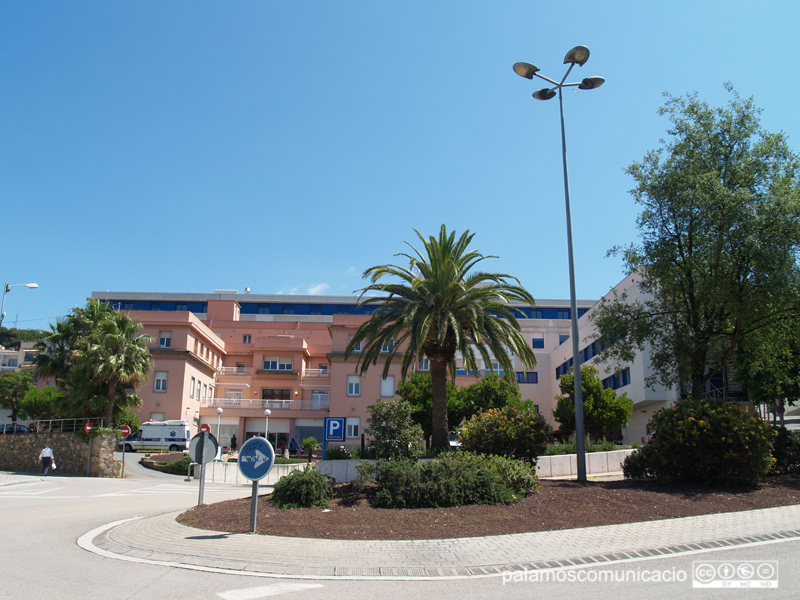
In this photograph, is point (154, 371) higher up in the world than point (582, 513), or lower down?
higher up

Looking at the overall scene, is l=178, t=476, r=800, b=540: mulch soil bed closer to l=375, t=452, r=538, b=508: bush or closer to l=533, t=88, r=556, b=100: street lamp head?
l=375, t=452, r=538, b=508: bush

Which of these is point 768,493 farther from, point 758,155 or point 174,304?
point 174,304

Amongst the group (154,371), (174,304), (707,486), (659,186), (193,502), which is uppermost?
(174,304)

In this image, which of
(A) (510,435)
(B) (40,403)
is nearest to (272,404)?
(B) (40,403)

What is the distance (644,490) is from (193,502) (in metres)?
11.8

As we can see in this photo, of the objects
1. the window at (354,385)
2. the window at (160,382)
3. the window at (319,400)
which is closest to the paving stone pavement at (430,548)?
the window at (354,385)

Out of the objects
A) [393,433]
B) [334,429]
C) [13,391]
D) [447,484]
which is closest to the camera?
[447,484]

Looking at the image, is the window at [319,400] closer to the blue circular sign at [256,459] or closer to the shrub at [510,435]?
the shrub at [510,435]

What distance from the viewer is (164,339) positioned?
1838 inches

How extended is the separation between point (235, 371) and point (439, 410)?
1547 inches

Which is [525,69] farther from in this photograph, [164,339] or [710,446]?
[164,339]

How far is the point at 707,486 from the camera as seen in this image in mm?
13938

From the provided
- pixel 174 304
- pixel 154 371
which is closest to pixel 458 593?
pixel 154 371

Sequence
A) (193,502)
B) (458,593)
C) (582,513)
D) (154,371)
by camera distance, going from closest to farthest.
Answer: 1. (458,593)
2. (582,513)
3. (193,502)
4. (154,371)
